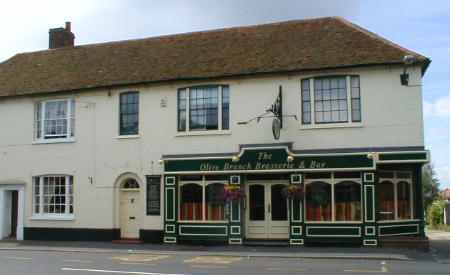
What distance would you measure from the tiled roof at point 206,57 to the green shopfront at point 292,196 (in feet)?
10.8

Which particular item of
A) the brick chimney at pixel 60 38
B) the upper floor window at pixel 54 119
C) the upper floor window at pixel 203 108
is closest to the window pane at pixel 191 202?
the upper floor window at pixel 203 108

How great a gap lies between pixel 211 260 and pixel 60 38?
54.6 feet

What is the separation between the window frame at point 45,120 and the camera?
81.7 ft

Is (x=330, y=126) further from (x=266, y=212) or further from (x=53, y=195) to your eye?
(x=53, y=195)

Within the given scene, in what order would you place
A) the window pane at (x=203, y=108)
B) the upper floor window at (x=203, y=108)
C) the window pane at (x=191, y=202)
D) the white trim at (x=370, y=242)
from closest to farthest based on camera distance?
the white trim at (x=370, y=242)
the window pane at (x=191, y=202)
the upper floor window at (x=203, y=108)
the window pane at (x=203, y=108)

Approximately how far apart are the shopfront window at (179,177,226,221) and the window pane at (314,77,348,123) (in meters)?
4.62

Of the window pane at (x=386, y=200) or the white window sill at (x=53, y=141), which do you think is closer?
the window pane at (x=386, y=200)

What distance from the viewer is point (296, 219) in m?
21.0

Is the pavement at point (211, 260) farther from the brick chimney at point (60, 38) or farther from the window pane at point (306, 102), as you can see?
the brick chimney at point (60, 38)

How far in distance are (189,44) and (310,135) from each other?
729cm

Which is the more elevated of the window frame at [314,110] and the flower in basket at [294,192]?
the window frame at [314,110]

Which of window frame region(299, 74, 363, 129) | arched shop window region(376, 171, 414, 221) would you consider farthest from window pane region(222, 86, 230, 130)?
arched shop window region(376, 171, 414, 221)

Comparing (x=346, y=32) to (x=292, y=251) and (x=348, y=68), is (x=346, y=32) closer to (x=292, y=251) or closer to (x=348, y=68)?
(x=348, y=68)

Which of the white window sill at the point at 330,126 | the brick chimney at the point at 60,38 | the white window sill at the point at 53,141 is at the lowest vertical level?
the white window sill at the point at 53,141
